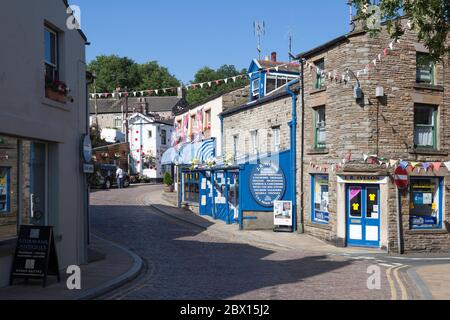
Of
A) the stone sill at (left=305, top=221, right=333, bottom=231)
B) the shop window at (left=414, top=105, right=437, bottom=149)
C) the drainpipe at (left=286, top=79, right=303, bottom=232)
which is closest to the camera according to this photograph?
Result: the shop window at (left=414, top=105, right=437, bottom=149)

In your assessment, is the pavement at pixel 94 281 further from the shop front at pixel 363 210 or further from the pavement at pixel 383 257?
the shop front at pixel 363 210

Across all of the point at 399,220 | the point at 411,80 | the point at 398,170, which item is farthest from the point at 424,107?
the point at 399,220

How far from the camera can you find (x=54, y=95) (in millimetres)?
12148

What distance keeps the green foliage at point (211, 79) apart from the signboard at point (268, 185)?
156ft

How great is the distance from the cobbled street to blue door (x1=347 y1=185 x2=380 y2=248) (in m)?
2.68

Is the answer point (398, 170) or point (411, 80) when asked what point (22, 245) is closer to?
point (398, 170)

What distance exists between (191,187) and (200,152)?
7.06 feet

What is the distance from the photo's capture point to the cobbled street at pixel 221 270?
34.0 ft

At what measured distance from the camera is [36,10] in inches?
451

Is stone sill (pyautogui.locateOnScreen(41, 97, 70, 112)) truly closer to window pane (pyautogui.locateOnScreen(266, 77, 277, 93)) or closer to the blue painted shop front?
the blue painted shop front

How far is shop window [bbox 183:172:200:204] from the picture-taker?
29.6m

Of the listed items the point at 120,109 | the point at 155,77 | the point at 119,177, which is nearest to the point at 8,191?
the point at 119,177

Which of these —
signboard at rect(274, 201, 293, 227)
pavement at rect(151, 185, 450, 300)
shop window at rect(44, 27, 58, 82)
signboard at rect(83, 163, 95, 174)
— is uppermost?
shop window at rect(44, 27, 58, 82)

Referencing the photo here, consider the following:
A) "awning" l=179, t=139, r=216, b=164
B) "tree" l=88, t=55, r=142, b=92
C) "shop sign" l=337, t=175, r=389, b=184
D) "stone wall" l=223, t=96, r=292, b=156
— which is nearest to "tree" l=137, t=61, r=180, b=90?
"tree" l=88, t=55, r=142, b=92
